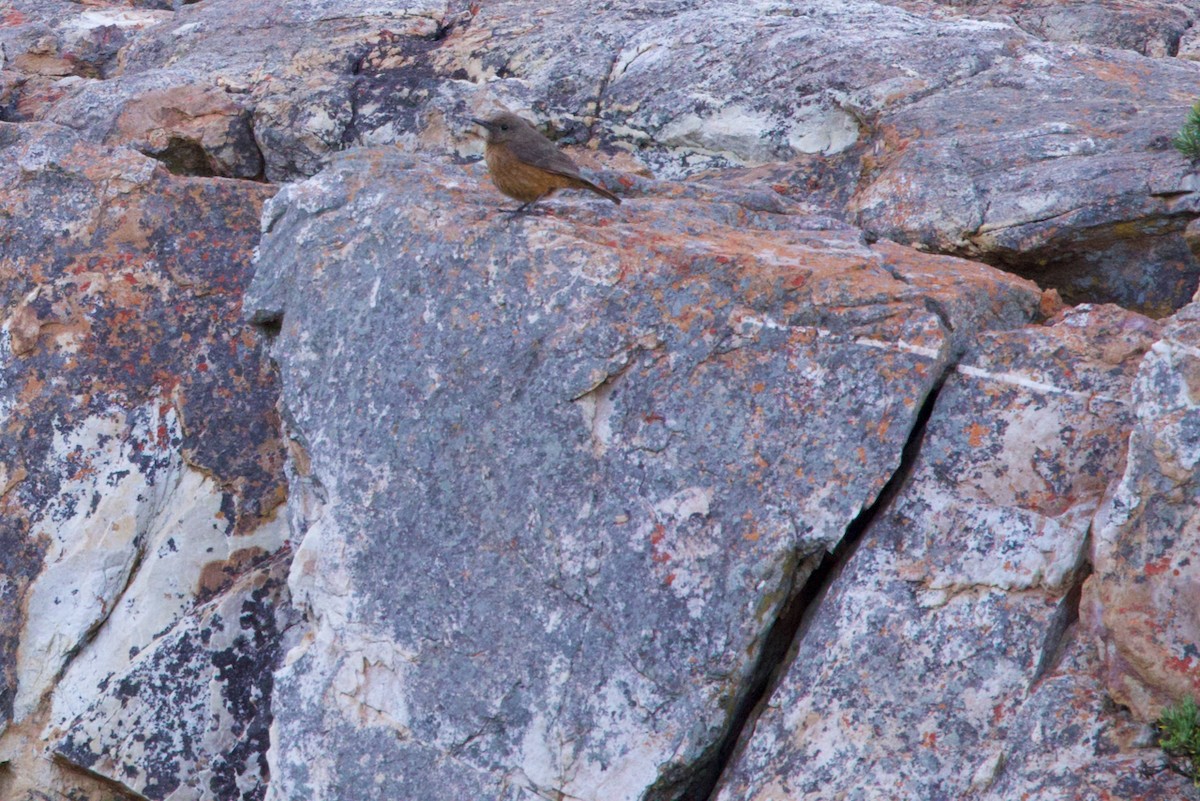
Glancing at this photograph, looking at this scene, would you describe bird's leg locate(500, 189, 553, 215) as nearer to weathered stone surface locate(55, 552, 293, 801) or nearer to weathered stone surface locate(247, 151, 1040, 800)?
weathered stone surface locate(247, 151, 1040, 800)

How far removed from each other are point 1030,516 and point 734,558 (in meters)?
1.38

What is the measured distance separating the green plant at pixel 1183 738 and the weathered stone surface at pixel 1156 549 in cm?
7

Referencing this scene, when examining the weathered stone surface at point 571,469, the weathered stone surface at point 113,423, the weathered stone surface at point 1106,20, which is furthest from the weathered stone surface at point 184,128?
the weathered stone surface at point 1106,20

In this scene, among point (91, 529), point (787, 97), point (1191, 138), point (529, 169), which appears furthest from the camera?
point (787, 97)

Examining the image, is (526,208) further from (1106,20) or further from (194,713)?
(1106,20)

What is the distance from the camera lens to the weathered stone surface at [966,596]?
4.93 metres

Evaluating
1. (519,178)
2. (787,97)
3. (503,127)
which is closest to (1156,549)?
(519,178)

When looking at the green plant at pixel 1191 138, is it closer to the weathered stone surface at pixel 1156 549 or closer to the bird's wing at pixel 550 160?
the weathered stone surface at pixel 1156 549

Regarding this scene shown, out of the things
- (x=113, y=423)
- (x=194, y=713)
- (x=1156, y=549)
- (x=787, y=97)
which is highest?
(x=1156, y=549)

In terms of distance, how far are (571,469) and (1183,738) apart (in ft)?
9.90

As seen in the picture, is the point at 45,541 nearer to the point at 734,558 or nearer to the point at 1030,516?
the point at 734,558

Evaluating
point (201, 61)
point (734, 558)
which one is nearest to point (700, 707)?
point (734, 558)

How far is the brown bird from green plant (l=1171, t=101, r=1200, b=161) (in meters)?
3.53

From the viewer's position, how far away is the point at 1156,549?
465 cm
